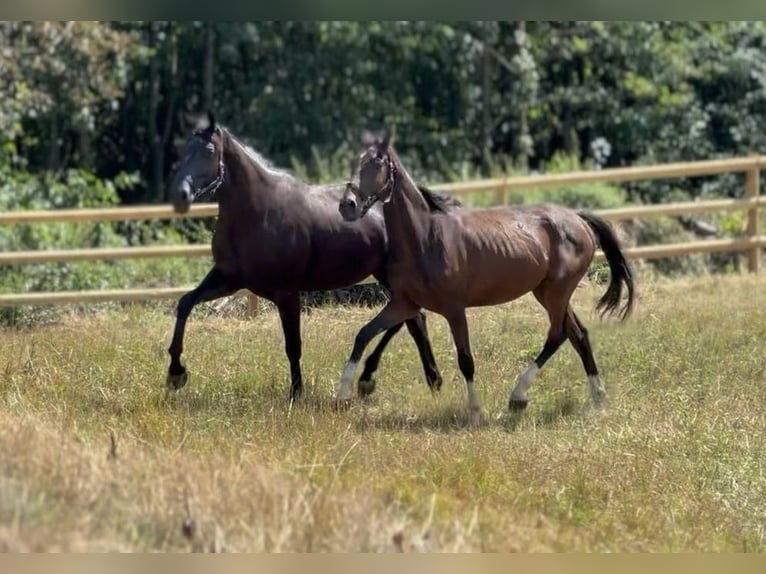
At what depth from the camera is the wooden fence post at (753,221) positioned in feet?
49.2

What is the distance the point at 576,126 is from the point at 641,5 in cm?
1381

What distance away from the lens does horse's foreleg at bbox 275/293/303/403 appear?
933cm

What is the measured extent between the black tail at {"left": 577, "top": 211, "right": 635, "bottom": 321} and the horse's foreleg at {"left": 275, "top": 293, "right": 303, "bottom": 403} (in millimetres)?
2289

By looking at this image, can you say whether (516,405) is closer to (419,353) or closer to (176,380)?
(419,353)

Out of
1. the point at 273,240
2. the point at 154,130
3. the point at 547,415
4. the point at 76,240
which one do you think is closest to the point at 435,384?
the point at 547,415

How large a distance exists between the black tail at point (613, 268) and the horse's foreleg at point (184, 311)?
2758 millimetres

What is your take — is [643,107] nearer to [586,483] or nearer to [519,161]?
[519,161]

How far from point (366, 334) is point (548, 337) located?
146 centimetres

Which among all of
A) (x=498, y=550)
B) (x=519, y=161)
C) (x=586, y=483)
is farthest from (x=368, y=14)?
(x=519, y=161)

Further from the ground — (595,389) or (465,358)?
(465,358)

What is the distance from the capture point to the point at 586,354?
9828 mm

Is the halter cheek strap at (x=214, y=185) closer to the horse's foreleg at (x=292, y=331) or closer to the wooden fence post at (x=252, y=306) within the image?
the horse's foreleg at (x=292, y=331)

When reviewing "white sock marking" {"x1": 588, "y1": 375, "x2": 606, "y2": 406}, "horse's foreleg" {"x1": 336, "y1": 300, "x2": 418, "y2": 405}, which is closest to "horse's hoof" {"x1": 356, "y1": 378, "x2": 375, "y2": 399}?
"horse's foreleg" {"x1": 336, "y1": 300, "x2": 418, "y2": 405}

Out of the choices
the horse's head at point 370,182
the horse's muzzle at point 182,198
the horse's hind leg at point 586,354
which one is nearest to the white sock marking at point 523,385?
the horse's hind leg at point 586,354
